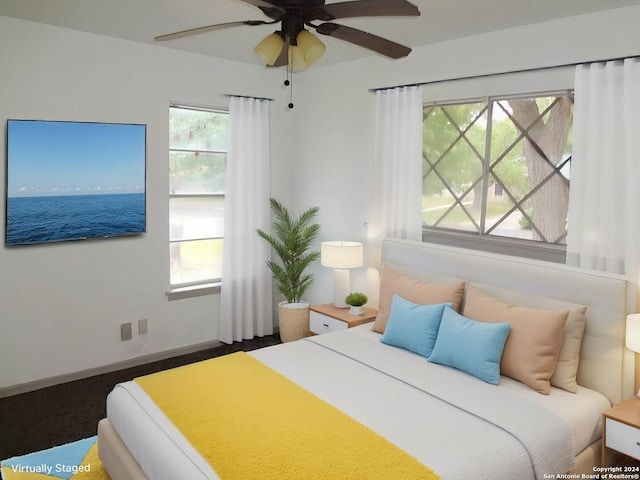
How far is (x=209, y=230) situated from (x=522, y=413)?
3.36 m

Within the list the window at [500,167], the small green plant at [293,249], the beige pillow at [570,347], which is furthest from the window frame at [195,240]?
the beige pillow at [570,347]

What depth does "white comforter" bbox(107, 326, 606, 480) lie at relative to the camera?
7.06 feet

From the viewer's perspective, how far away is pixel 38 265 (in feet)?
12.7

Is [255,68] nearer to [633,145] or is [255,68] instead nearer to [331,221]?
[331,221]

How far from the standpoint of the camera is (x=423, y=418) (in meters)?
2.43

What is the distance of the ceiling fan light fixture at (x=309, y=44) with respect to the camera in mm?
2092

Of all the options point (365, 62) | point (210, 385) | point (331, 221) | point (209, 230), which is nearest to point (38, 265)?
point (209, 230)

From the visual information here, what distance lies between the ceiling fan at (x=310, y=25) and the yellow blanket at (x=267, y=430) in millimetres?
1605

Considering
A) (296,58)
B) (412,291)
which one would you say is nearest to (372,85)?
(412,291)

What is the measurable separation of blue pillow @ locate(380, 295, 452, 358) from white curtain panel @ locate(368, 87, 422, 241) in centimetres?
95

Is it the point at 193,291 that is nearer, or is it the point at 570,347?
the point at 570,347

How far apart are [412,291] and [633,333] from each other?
135cm

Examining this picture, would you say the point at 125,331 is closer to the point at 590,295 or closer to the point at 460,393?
the point at 460,393

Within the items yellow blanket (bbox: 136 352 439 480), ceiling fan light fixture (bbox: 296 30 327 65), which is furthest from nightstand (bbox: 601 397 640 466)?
ceiling fan light fixture (bbox: 296 30 327 65)
